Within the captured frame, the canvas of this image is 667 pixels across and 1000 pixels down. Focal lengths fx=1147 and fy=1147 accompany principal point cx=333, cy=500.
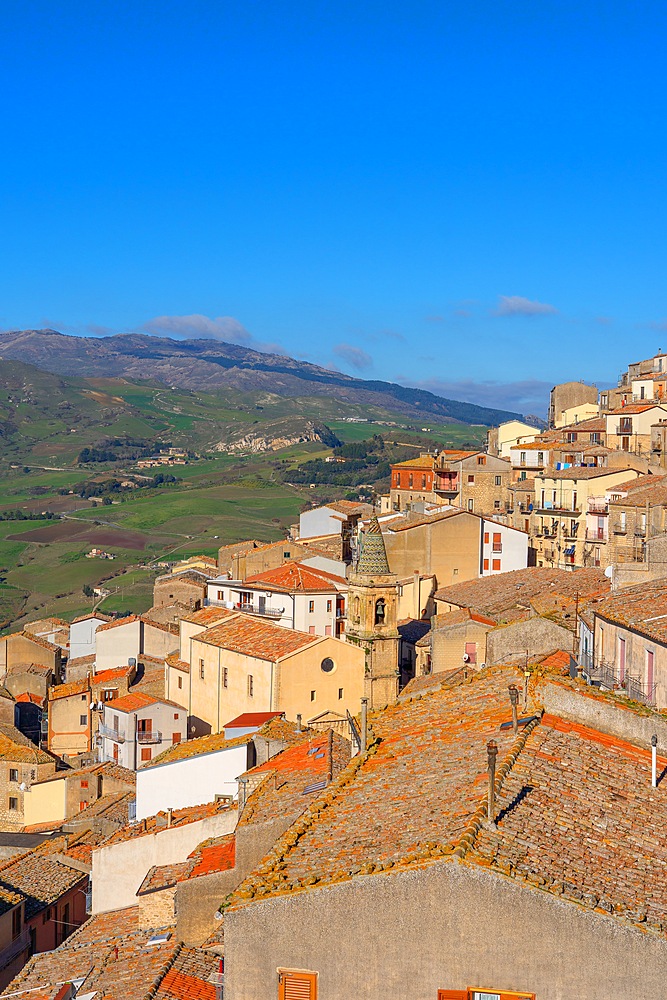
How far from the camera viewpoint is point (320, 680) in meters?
37.2

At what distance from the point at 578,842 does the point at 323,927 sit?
9.09 ft

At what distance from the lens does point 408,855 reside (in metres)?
10.9

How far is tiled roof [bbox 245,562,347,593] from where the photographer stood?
47.2 meters

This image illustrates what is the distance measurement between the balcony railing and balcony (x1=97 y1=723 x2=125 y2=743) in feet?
51.7

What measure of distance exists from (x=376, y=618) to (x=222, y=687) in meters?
7.11

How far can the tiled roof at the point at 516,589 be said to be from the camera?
35.7 meters

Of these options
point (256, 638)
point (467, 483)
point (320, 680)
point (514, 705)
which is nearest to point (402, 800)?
point (514, 705)

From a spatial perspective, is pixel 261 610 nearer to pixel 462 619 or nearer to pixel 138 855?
pixel 462 619

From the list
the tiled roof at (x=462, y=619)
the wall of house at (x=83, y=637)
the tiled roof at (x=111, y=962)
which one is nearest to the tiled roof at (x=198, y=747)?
the tiled roof at (x=111, y=962)

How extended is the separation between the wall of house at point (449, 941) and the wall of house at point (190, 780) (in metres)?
15.5

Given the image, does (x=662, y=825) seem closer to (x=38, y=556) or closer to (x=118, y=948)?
(x=118, y=948)

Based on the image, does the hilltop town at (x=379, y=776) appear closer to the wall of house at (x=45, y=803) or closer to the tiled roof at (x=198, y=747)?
the wall of house at (x=45, y=803)

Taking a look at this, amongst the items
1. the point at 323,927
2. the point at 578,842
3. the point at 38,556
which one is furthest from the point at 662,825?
the point at 38,556

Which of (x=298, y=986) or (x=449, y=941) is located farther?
(x=298, y=986)
